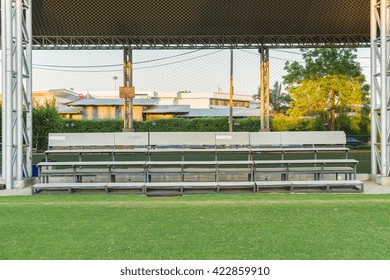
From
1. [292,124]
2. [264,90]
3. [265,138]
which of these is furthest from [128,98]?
[265,138]

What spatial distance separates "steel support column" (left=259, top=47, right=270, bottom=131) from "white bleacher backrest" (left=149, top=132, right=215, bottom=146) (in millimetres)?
13182

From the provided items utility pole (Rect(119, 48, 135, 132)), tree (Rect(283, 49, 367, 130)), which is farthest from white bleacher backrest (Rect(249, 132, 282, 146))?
tree (Rect(283, 49, 367, 130))

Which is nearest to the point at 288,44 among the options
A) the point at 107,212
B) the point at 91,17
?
the point at 91,17

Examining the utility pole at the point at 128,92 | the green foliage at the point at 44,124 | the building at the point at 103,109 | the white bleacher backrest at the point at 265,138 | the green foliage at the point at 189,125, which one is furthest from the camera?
the building at the point at 103,109

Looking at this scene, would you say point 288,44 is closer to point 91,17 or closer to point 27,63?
point 91,17

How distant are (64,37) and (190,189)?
1474cm

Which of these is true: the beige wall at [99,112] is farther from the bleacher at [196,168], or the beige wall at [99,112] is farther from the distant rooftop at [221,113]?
the bleacher at [196,168]

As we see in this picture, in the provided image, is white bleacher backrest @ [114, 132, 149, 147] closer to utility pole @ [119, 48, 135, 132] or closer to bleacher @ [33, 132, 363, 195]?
bleacher @ [33, 132, 363, 195]

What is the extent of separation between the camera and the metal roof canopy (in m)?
19.3

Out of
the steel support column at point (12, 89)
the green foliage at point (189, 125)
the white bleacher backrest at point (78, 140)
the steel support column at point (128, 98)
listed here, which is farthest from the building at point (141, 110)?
the steel support column at point (12, 89)

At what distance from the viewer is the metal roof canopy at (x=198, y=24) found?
1930 cm

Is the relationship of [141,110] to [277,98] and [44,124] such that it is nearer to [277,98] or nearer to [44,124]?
[277,98]

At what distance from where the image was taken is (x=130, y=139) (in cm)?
1099

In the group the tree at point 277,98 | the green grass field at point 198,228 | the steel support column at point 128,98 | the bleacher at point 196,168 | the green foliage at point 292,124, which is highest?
the tree at point 277,98
